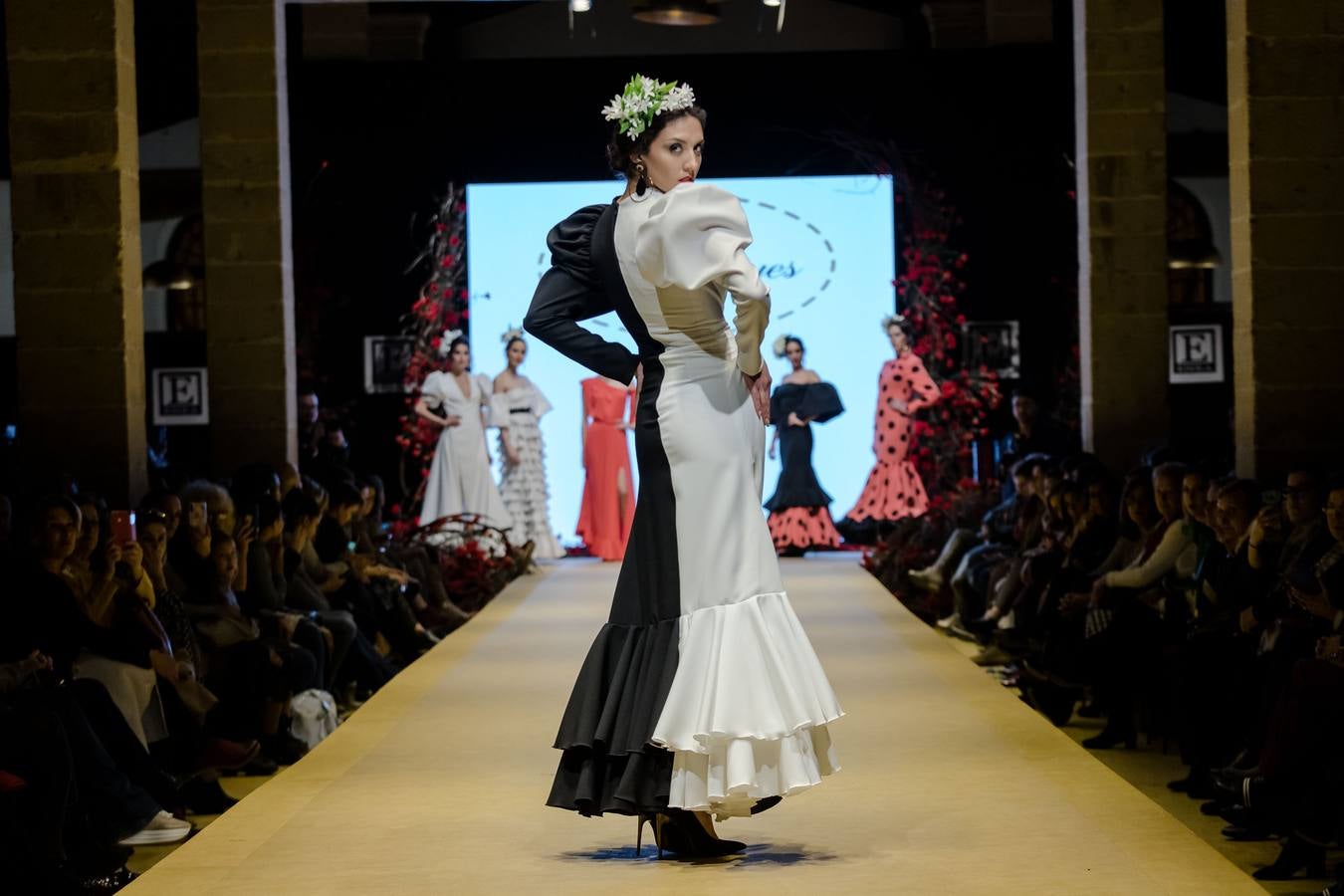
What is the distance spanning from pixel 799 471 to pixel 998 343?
1.96m

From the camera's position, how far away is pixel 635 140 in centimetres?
302

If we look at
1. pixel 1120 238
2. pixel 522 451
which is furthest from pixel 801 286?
pixel 1120 238

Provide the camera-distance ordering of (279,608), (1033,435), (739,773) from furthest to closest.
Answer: (1033,435) → (279,608) → (739,773)

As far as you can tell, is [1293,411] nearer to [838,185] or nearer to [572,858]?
[572,858]

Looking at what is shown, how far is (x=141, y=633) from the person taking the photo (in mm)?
4531

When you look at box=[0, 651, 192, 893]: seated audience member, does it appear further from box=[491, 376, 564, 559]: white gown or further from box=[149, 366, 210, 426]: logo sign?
box=[491, 376, 564, 559]: white gown

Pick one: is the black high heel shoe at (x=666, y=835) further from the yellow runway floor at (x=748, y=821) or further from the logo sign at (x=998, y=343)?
the logo sign at (x=998, y=343)

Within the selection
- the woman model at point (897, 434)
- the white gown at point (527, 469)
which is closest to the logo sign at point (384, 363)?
the white gown at point (527, 469)

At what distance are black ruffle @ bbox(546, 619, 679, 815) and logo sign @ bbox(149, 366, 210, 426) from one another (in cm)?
654

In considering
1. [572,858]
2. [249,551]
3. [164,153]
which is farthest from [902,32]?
[572,858]

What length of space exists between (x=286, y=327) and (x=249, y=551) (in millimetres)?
3127

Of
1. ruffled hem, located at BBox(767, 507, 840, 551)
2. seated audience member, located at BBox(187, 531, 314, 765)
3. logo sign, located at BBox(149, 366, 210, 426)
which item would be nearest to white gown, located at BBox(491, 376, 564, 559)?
ruffled hem, located at BBox(767, 507, 840, 551)

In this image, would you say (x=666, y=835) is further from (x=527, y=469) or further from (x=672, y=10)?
(x=527, y=469)

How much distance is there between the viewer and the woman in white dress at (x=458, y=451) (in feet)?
36.5
